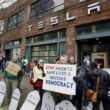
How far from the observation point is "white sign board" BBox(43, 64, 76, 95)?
6.22 meters

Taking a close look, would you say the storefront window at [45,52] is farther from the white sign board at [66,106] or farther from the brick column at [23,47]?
the white sign board at [66,106]

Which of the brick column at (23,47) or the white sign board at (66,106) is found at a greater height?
the brick column at (23,47)

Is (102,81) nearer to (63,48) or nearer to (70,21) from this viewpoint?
(70,21)

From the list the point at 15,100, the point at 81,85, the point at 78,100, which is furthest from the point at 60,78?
the point at 15,100

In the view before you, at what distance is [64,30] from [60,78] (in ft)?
32.9

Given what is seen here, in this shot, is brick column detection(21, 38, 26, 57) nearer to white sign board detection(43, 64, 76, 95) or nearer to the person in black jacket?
white sign board detection(43, 64, 76, 95)

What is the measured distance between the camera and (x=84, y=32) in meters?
14.6

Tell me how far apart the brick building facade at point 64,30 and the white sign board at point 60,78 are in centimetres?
669

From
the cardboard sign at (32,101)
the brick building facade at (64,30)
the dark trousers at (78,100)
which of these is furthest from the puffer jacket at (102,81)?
the brick building facade at (64,30)

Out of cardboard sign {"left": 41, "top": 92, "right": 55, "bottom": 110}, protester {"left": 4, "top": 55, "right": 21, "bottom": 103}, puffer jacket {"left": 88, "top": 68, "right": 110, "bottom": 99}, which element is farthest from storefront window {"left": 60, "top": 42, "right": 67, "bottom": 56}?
puffer jacket {"left": 88, "top": 68, "right": 110, "bottom": 99}

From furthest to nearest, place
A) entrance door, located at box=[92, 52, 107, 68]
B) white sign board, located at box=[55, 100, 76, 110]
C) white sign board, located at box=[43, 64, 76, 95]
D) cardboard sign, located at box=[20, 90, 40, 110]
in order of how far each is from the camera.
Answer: entrance door, located at box=[92, 52, 107, 68], cardboard sign, located at box=[20, 90, 40, 110], white sign board, located at box=[43, 64, 76, 95], white sign board, located at box=[55, 100, 76, 110]

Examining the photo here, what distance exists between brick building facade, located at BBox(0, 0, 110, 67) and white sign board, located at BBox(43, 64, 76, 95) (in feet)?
22.0

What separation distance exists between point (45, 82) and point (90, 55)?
8.25 meters

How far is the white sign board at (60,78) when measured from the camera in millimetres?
6219
